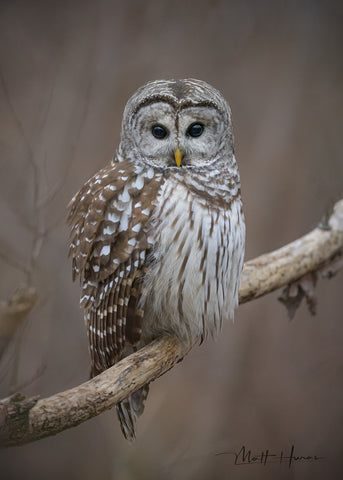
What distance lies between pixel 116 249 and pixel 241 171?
2207 mm

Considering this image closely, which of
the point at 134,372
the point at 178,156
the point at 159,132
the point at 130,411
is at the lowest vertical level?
the point at 130,411

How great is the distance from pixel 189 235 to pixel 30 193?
1.67 metres

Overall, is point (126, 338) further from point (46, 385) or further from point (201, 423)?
point (201, 423)

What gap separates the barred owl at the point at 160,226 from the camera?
1.92 meters

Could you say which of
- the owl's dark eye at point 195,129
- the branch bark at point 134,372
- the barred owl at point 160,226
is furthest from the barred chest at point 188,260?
the owl's dark eye at point 195,129

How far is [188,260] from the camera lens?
1936 millimetres

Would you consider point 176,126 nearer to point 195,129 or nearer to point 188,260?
point 195,129

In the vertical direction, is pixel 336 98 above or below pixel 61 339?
above

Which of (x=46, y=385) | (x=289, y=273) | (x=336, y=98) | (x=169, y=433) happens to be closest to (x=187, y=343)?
(x=289, y=273)

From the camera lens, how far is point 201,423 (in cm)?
365

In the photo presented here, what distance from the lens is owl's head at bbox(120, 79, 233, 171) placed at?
195cm
